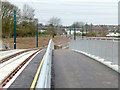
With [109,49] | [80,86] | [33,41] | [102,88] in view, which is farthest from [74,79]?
[33,41]

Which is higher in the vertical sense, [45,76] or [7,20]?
[7,20]

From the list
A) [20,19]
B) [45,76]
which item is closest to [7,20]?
[20,19]

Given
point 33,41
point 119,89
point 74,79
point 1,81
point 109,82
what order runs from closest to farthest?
point 119,89
point 109,82
point 74,79
point 1,81
point 33,41

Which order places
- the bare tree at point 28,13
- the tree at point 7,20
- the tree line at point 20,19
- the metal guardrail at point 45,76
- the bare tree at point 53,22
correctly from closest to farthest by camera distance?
the metal guardrail at point 45,76 → the tree at point 7,20 → the tree line at point 20,19 → the bare tree at point 28,13 → the bare tree at point 53,22

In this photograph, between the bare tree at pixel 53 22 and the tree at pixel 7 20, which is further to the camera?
the bare tree at pixel 53 22

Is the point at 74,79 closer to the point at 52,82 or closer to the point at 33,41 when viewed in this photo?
the point at 52,82

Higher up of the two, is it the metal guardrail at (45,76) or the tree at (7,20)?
the tree at (7,20)

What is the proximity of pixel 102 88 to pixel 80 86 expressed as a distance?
0.77m

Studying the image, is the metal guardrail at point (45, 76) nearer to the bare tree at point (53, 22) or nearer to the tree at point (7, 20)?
the tree at point (7, 20)

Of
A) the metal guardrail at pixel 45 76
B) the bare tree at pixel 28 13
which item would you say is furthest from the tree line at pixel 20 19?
the metal guardrail at pixel 45 76

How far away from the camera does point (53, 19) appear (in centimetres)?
9725

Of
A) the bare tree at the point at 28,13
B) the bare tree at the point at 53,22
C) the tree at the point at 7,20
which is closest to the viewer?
the tree at the point at 7,20

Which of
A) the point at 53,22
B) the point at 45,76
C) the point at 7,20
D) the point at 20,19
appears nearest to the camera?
the point at 45,76

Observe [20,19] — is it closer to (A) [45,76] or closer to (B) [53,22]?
(B) [53,22]
